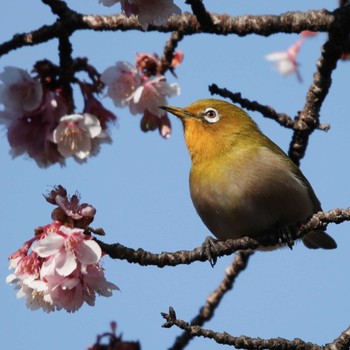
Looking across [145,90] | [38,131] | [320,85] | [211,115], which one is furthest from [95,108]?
[320,85]

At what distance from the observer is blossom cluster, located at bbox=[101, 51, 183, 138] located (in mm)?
5547

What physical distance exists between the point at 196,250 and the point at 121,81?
1.68 m

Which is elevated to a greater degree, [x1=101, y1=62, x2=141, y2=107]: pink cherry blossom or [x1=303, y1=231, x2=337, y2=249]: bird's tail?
[x1=303, y1=231, x2=337, y2=249]: bird's tail

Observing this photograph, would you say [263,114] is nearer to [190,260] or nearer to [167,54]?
[167,54]

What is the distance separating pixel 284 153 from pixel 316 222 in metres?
1.76

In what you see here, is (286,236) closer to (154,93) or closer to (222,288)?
(222,288)

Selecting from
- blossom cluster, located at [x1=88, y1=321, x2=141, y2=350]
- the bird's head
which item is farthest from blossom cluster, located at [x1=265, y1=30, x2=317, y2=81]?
blossom cluster, located at [x1=88, y1=321, x2=141, y2=350]

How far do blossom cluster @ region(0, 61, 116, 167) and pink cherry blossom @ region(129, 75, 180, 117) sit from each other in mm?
634

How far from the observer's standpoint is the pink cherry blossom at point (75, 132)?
4.77m

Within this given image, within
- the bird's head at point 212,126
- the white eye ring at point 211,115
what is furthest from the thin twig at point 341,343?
the white eye ring at point 211,115

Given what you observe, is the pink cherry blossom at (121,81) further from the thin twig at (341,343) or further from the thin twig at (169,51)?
the thin twig at (341,343)

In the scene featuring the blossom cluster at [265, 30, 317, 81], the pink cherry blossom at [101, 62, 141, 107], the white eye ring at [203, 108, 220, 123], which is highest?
the blossom cluster at [265, 30, 317, 81]

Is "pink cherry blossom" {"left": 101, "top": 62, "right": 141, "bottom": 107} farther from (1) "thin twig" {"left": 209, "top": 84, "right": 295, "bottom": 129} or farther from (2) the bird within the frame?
(1) "thin twig" {"left": 209, "top": 84, "right": 295, "bottom": 129}

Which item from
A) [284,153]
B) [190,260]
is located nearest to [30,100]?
[190,260]
